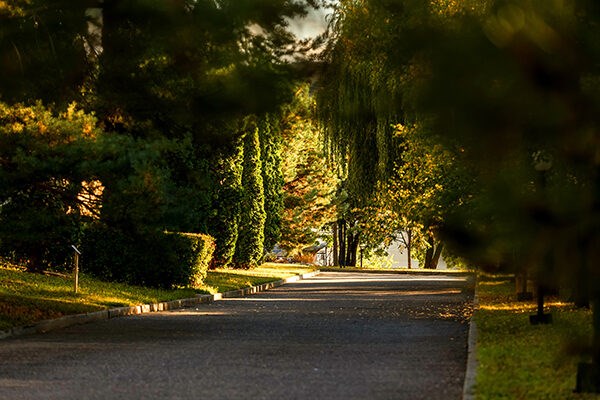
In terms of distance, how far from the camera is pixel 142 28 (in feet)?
57.7

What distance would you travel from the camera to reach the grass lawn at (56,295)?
2014cm

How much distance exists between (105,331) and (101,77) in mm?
4126

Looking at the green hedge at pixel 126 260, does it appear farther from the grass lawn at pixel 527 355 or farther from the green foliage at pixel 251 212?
the green foliage at pixel 251 212

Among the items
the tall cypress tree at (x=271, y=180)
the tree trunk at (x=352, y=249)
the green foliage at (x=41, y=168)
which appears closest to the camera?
the green foliage at (x=41, y=168)

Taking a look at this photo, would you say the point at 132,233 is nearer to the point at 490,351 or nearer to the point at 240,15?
the point at 240,15

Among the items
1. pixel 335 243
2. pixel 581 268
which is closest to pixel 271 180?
pixel 335 243

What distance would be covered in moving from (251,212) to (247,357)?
3733cm

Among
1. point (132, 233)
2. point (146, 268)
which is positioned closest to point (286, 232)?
point (146, 268)

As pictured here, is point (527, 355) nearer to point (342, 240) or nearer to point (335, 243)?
point (342, 240)

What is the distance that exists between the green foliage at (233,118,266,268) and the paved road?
26.5 m

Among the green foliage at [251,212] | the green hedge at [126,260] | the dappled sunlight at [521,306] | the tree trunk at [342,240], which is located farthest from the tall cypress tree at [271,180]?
the dappled sunlight at [521,306]

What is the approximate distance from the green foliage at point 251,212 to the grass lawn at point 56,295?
17.8 meters

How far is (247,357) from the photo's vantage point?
14.5 meters

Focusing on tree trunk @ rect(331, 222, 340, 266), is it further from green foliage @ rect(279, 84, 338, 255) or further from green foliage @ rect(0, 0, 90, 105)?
green foliage @ rect(0, 0, 90, 105)
